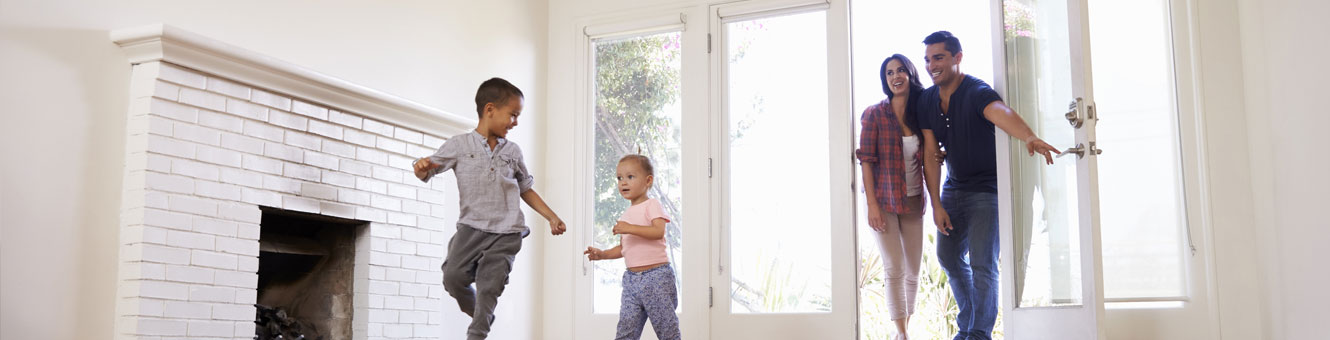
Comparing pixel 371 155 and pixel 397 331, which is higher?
pixel 371 155

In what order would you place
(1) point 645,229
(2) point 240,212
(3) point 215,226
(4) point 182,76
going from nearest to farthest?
1. (4) point 182,76
2. (3) point 215,226
3. (2) point 240,212
4. (1) point 645,229

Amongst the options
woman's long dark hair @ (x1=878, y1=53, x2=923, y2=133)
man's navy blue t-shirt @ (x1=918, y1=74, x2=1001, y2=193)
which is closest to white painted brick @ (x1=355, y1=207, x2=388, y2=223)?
woman's long dark hair @ (x1=878, y1=53, x2=923, y2=133)

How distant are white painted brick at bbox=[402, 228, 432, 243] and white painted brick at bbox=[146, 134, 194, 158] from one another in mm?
1085

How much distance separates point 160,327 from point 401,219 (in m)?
1.18

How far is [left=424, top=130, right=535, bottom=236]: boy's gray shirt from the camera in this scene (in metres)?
3.42

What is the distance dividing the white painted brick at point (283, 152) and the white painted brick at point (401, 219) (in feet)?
1.70

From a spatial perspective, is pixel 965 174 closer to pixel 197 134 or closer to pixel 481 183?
pixel 481 183

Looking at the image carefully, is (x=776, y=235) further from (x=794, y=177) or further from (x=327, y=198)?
(x=327, y=198)

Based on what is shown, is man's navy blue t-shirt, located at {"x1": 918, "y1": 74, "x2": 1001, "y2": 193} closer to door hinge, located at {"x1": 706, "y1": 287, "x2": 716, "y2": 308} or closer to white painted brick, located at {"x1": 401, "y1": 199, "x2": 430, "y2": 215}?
door hinge, located at {"x1": 706, "y1": 287, "x2": 716, "y2": 308}

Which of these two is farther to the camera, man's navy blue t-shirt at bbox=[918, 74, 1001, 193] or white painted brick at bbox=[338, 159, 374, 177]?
man's navy blue t-shirt at bbox=[918, 74, 1001, 193]

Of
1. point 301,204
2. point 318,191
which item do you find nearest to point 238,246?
point 301,204

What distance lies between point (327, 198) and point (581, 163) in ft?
5.67

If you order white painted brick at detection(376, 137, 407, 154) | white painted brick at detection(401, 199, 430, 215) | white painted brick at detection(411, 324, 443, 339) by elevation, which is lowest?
white painted brick at detection(411, 324, 443, 339)

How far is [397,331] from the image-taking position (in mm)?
3846
